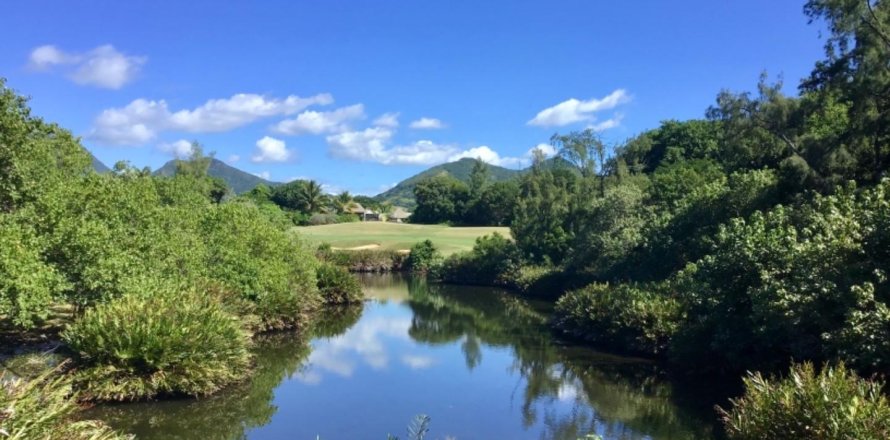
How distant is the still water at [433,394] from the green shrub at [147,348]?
0.42m

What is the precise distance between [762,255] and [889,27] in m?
Answer: 8.39

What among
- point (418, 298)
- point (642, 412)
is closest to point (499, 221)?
point (418, 298)

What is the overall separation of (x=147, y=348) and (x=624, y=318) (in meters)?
15.8

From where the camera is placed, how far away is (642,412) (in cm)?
1536

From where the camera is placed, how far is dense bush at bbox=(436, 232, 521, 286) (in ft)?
162

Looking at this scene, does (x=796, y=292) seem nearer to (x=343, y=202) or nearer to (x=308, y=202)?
(x=308, y=202)

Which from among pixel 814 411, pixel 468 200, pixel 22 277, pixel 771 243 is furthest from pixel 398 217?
pixel 814 411

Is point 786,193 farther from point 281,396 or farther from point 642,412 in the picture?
point 281,396

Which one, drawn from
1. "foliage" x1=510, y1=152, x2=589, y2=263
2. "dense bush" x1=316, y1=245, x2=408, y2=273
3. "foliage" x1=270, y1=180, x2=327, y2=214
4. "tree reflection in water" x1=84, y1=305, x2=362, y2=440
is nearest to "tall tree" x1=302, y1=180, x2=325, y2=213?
"foliage" x1=270, y1=180, x2=327, y2=214

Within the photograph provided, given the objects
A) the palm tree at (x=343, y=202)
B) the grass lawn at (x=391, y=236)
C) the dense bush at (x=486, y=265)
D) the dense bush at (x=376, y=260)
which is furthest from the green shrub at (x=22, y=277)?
the palm tree at (x=343, y=202)

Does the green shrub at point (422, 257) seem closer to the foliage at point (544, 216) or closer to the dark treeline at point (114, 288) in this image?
the foliage at point (544, 216)

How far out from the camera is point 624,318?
22531mm

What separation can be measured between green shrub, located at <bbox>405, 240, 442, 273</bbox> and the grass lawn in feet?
6.95

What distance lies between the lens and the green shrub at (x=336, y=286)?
34.4 m
